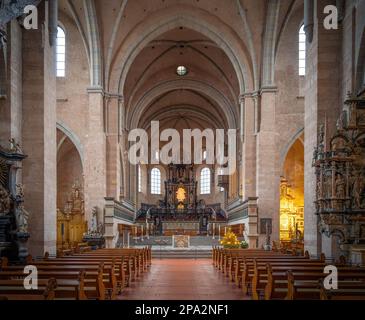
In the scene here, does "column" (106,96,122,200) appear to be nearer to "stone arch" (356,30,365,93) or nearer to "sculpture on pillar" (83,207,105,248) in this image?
"sculpture on pillar" (83,207,105,248)

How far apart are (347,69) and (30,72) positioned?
9.66m

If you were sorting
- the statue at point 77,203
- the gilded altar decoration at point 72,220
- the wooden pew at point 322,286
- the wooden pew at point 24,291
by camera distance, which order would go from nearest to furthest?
the wooden pew at point 24,291
the wooden pew at point 322,286
the gilded altar decoration at point 72,220
the statue at point 77,203

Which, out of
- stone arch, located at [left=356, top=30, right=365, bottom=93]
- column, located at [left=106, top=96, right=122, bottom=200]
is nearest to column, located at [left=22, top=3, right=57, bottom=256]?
stone arch, located at [left=356, top=30, right=365, bottom=93]

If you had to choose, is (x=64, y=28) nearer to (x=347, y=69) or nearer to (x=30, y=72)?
(x=30, y=72)

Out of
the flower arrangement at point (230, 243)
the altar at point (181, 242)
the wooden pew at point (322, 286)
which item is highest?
the wooden pew at point (322, 286)

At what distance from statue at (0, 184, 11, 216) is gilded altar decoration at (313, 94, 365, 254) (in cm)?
820

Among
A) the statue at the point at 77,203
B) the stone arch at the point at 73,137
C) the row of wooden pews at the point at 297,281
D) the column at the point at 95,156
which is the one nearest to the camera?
the row of wooden pews at the point at 297,281

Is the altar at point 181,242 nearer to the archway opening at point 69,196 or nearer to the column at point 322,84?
the archway opening at point 69,196

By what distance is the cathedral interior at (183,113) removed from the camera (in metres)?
14.2

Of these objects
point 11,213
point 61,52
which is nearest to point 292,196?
point 61,52

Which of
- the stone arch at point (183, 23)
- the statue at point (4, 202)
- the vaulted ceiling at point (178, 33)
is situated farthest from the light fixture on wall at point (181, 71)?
the statue at point (4, 202)

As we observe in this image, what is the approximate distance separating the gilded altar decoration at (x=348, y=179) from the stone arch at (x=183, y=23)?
1575cm

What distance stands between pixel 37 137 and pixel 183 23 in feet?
49.2

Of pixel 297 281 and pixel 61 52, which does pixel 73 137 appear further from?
pixel 297 281
